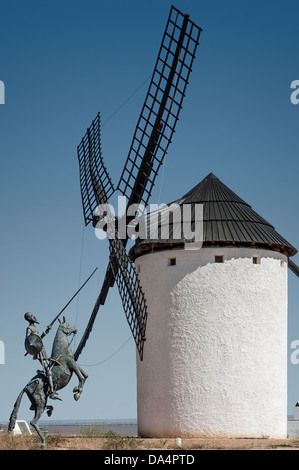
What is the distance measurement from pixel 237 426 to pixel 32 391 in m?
7.41

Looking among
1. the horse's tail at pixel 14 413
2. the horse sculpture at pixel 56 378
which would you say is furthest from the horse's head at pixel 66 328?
the horse's tail at pixel 14 413

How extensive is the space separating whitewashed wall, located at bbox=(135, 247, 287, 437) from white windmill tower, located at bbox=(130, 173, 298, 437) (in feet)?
0.09

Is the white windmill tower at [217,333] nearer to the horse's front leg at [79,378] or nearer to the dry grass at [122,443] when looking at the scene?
the dry grass at [122,443]

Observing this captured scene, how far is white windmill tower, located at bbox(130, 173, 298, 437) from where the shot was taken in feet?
92.2

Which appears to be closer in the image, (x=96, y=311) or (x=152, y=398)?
(x=152, y=398)

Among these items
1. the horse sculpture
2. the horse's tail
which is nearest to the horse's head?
the horse sculpture

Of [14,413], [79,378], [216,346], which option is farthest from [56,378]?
[216,346]

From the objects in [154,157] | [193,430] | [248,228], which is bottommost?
[193,430]

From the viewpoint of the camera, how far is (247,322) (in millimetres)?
28469

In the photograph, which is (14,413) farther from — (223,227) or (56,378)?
(223,227)

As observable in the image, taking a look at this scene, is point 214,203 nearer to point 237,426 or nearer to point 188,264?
point 188,264
